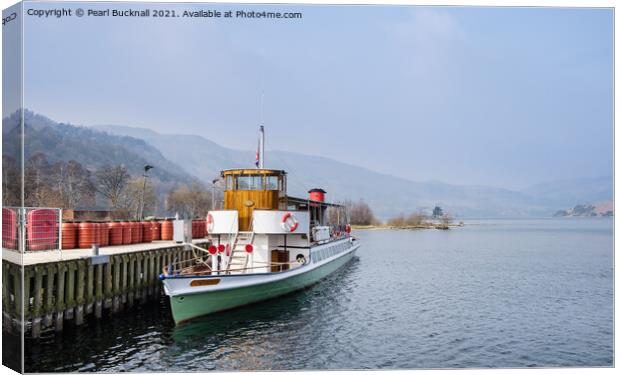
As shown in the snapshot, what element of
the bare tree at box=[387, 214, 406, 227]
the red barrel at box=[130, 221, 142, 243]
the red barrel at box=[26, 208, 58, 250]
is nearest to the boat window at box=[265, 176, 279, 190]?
the red barrel at box=[26, 208, 58, 250]

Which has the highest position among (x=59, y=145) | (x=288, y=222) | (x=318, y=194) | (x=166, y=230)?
(x=59, y=145)

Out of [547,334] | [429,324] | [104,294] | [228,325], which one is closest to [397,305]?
[429,324]

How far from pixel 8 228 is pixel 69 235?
14.1 m

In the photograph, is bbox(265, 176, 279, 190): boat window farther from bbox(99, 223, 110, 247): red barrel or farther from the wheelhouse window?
bbox(99, 223, 110, 247): red barrel

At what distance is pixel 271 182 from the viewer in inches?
995

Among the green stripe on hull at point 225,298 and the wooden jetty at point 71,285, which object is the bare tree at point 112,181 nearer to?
the wooden jetty at point 71,285

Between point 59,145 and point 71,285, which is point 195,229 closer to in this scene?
point 71,285

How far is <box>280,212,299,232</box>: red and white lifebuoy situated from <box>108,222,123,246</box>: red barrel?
11.4m

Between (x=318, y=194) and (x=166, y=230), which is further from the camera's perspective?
(x=318, y=194)

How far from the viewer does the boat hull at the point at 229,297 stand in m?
21.0

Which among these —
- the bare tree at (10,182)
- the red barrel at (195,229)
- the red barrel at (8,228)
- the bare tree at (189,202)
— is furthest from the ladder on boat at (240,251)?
the bare tree at (189,202)

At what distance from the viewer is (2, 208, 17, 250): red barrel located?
1277cm

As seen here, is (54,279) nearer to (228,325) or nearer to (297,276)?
(228,325)

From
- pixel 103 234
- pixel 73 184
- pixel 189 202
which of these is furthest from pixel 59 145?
pixel 103 234
